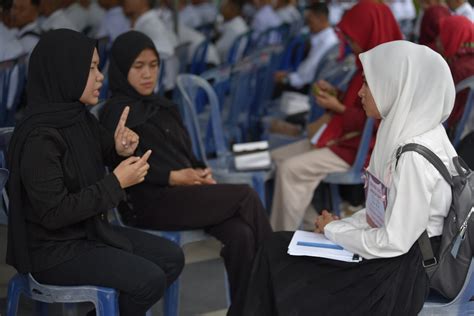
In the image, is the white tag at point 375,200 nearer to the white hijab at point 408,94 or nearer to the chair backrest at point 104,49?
the white hijab at point 408,94

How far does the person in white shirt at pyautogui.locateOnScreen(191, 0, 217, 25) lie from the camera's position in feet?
30.9

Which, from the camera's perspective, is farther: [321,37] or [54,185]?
[321,37]

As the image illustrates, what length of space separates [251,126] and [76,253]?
3.22 meters

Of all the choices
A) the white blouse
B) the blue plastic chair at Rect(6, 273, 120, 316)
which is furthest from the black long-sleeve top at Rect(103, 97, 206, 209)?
the white blouse

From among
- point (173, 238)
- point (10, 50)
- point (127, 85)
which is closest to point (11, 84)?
point (10, 50)

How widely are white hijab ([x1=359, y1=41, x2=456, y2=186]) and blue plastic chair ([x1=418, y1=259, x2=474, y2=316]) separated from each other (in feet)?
1.28

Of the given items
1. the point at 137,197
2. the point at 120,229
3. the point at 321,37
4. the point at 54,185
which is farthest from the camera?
the point at 321,37

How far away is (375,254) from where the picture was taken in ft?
7.72

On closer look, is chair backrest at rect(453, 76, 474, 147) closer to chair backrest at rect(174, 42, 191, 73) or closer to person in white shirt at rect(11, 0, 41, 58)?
person in white shirt at rect(11, 0, 41, 58)

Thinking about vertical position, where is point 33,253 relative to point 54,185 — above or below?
below

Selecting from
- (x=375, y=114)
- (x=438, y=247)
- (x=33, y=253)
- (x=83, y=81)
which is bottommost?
(x=438, y=247)

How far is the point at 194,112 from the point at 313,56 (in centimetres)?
278

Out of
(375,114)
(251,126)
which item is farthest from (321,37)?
(375,114)

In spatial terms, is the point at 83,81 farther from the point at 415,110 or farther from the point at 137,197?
the point at 415,110
